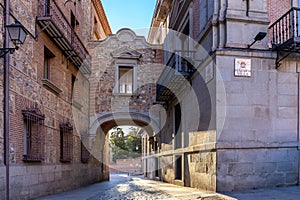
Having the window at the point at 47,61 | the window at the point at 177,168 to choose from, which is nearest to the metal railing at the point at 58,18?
the window at the point at 47,61

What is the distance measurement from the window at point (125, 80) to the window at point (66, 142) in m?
4.71

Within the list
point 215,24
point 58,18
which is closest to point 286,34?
point 215,24

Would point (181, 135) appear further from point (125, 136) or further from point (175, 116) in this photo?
point (125, 136)

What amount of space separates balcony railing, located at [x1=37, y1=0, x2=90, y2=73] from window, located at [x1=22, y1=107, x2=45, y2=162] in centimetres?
224

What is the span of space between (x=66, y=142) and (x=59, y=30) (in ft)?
12.4

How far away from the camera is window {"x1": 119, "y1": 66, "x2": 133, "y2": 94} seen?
16.1 m

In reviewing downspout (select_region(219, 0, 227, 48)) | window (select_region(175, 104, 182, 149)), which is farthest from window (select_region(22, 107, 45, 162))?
window (select_region(175, 104, 182, 149))

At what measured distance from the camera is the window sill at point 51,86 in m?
9.18

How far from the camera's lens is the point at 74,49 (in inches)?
453

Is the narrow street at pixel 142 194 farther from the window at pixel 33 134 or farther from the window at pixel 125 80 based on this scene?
the window at pixel 125 80

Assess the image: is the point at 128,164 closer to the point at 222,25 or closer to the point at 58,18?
the point at 58,18

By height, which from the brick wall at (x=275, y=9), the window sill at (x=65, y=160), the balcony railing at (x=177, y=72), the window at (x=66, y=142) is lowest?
the window sill at (x=65, y=160)

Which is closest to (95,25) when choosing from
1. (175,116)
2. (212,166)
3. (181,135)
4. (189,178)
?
(175,116)

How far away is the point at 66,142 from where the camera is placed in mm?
11328
